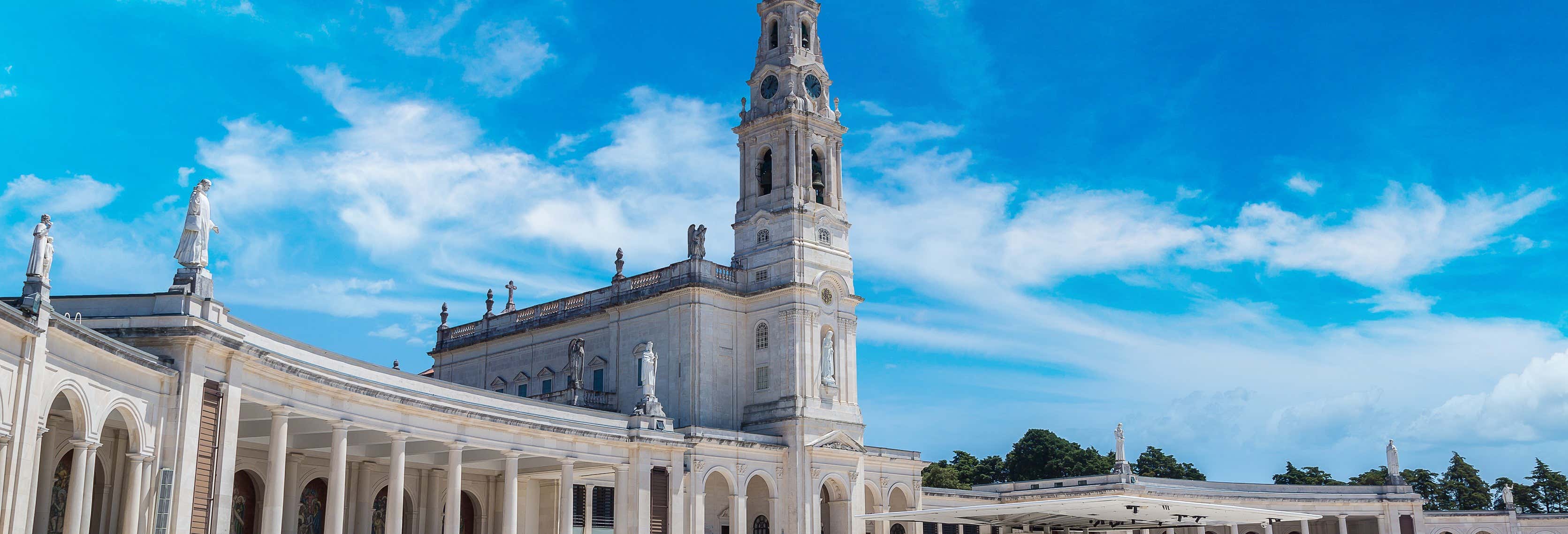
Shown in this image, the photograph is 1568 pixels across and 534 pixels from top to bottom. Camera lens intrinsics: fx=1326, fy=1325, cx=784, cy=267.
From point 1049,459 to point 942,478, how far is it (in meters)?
14.8

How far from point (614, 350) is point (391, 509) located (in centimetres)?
2272

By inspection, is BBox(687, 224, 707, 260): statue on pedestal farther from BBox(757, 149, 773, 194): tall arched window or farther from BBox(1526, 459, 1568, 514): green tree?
BBox(1526, 459, 1568, 514): green tree

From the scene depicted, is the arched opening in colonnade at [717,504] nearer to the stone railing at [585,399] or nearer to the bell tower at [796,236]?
the bell tower at [796,236]

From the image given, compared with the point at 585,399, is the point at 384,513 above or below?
below

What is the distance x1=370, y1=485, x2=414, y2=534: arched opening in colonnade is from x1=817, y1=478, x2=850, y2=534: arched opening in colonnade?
18.4 metres

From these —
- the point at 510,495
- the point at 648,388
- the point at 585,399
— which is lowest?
the point at 510,495

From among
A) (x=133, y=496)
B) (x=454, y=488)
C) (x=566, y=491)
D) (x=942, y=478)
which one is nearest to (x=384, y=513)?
(x=566, y=491)

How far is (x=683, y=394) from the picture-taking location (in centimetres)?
6078

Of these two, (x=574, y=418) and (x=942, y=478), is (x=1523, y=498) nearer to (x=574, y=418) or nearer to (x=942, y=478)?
(x=942, y=478)

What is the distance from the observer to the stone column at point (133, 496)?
101 feet

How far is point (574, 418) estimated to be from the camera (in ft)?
172

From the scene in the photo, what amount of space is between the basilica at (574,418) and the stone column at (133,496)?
52 mm

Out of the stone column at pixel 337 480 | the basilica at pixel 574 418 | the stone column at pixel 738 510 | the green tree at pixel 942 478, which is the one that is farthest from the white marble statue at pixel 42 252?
the green tree at pixel 942 478

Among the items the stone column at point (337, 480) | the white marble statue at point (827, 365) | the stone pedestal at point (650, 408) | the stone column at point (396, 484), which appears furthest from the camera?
the white marble statue at point (827, 365)
